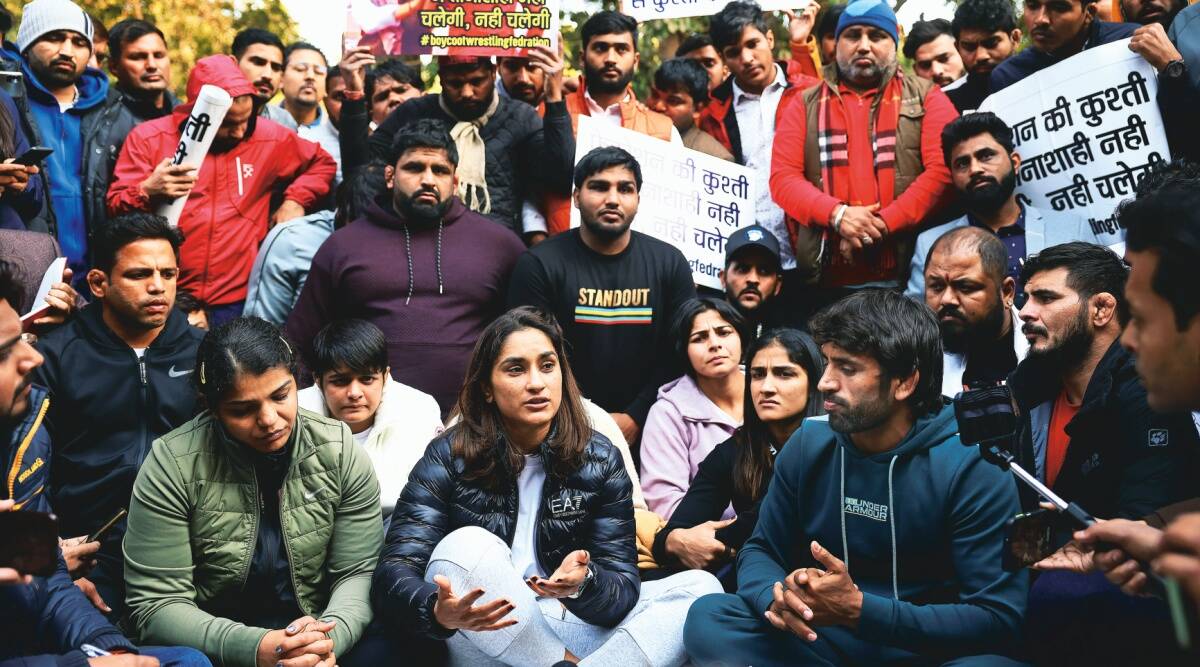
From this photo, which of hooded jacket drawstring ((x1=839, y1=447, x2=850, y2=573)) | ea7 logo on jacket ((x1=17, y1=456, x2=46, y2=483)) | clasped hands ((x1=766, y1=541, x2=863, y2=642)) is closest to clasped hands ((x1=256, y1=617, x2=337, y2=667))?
ea7 logo on jacket ((x1=17, y1=456, x2=46, y2=483))

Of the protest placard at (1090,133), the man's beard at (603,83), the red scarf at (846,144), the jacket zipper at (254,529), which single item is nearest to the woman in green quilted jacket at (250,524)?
the jacket zipper at (254,529)

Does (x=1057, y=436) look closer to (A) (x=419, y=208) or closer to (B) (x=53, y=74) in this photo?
(A) (x=419, y=208)

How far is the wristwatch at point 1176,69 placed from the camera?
Answer: 20.7 ft

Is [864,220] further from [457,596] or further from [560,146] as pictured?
[457,596]

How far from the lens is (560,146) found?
736 cm

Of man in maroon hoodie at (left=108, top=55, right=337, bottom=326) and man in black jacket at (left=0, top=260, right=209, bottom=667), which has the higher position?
man in maroon hoodie at (left=108, top=55, right=337, bottom=326)

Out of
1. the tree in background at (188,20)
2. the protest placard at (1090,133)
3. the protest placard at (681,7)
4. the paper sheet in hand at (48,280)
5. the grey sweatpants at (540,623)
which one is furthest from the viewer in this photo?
the tree in background at (188,20)

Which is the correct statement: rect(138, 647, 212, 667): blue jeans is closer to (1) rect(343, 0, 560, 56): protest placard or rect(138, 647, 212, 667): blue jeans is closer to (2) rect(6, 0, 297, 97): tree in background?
(1) rect(343, 0, 560, 56): protest placard

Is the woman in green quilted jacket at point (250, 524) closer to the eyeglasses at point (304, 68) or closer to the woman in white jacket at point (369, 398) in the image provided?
the woman in white jacket at point (369, 398)

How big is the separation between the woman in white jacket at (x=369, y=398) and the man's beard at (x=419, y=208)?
0.98 metres

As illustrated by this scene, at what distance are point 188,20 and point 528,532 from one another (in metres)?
17.5

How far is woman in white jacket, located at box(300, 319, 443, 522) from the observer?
233 inches

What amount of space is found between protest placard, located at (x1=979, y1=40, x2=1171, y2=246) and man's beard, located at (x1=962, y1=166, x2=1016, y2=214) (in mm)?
202

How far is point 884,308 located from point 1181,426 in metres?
1.14
